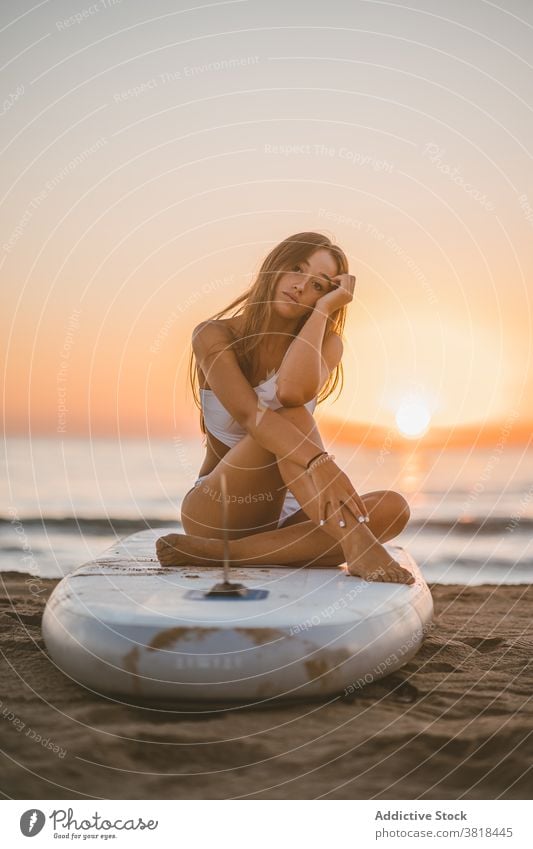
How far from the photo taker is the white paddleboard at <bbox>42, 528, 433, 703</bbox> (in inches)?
70.9

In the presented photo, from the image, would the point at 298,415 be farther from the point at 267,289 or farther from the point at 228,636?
the point at 228,636

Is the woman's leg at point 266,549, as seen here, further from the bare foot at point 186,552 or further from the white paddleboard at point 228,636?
the white paddleboard at point 228,636

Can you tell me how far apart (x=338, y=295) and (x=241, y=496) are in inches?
29.3

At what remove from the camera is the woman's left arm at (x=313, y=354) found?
241cm

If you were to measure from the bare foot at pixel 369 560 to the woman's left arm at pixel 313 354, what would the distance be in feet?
1.48

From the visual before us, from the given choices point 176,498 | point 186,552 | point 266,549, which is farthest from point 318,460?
point 176,498

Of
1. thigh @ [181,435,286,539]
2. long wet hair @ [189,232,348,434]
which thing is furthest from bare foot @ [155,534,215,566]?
long wet hair @ [189,232,348,434]

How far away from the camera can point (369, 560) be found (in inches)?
89.5

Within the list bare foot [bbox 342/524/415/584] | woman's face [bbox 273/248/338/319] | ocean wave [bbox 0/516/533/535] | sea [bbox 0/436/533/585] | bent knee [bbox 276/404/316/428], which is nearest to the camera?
bare foot [bbox 342/524/415/584]

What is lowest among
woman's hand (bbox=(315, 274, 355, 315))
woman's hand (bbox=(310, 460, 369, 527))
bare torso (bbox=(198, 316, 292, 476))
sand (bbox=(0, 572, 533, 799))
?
sand (bbox=(0, 572, 533, 799))

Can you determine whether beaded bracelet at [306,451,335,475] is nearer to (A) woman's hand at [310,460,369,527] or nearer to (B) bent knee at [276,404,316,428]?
(A) woman's hand at [310,460,369,527]

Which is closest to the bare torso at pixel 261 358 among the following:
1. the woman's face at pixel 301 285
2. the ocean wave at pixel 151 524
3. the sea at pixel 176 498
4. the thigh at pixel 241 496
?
the woman's face at pixel 301 285

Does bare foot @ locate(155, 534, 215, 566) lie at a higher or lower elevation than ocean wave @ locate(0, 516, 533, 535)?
higher

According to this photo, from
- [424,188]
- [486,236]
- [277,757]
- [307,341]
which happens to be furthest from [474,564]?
[277,757]
